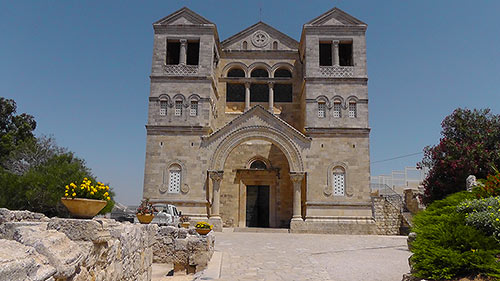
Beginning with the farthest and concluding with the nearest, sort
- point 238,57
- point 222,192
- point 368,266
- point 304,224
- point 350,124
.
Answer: point 238,57
point 222,192
point 350,124
point 304,224
point 368,266

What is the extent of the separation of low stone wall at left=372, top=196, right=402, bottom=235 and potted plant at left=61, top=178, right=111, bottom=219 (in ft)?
67.9

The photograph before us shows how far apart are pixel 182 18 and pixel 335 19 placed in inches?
373

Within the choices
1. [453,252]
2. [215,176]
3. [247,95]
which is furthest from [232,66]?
[453,252]

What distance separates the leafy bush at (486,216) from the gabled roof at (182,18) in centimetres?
1960

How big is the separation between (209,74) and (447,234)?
18.1 meters

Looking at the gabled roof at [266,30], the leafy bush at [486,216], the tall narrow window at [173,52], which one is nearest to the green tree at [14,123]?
the tall narrow window at [173,52]

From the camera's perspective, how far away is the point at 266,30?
1042 inches

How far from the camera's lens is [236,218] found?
23250mm

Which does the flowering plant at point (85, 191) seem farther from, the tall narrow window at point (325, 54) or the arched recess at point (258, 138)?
the tall narrow window at point (325, 54)

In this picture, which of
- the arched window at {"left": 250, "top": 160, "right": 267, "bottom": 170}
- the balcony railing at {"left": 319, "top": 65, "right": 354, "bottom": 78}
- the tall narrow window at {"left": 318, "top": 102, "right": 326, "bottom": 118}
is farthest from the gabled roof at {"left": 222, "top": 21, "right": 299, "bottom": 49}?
the arched window at {"left": 250, "top": 160, "right": 267, "bottom": 170}

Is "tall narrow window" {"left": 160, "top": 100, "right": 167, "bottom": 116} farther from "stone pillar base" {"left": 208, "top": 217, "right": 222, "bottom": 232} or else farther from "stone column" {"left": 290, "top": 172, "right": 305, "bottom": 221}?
"stone column" {"left": 290, "top": 172, "right": 305, "bottom": 221}

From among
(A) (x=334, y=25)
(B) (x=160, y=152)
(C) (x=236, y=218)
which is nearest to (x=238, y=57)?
(A) (x=334, y=25)

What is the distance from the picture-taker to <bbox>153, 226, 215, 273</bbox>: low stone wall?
29.9ft

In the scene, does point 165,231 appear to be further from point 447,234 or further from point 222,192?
point 222,192
